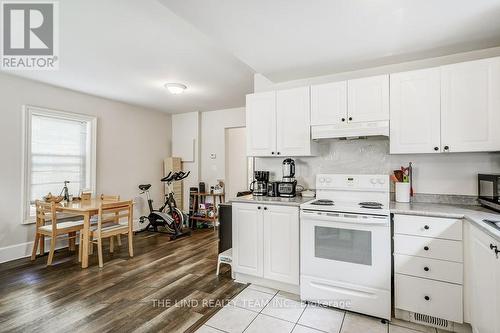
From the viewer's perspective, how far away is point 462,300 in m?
1.88

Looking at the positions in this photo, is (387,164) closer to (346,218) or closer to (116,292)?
(346,218)

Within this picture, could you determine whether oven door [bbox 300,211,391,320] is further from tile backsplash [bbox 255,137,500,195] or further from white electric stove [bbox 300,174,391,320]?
tile backsplash [bbox 255,137,500,195]

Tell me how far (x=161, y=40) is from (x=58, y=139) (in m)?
2.82

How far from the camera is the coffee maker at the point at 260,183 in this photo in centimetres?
308

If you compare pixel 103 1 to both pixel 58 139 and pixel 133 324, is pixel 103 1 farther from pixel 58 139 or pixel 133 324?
pixel 58 139

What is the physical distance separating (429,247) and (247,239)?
64.0 inches

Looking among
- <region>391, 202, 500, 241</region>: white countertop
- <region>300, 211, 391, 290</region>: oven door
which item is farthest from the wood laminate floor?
<region>391, 202, 500, 241</region>: white countertop

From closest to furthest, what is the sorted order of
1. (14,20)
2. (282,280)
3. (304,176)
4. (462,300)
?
(462,300), (14,20), (282,280), (304,176)

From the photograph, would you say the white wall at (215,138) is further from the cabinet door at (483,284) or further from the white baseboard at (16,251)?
the cabinet door at (483,284)

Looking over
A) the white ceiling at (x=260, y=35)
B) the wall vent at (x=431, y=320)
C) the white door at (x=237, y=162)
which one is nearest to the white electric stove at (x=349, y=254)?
the wall vent at (x=431, y=320)

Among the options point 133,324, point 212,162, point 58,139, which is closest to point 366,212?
point 133,324

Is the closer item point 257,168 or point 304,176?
point 304,176
